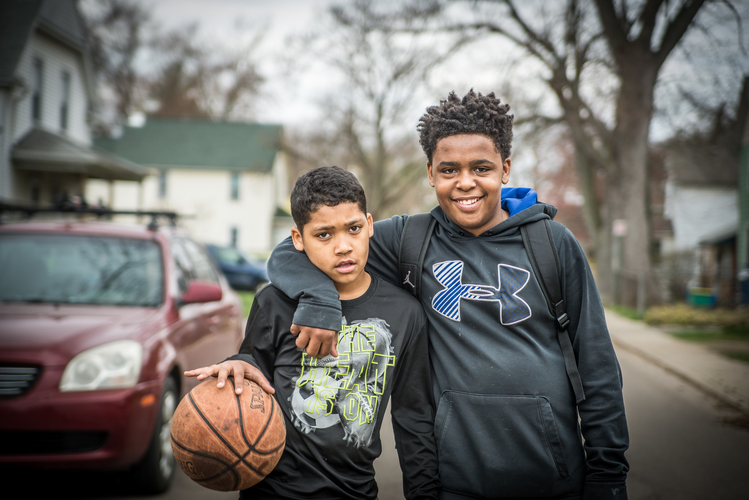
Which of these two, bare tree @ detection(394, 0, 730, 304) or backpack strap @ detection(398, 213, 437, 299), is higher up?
bare tree @ detection(394, 0, 730, 304)

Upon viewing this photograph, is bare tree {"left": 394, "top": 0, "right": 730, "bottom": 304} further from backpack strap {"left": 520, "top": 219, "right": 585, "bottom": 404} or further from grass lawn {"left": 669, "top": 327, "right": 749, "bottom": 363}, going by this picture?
backpack strap {"left": 520, "top": 219, "right": 585, "bottom": 404}

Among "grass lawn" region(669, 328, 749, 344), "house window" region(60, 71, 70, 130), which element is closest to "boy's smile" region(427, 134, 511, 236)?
"grass lawn" region(669, 328, 749, 344)

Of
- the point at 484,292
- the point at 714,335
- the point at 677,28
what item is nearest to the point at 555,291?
the point at 484,292

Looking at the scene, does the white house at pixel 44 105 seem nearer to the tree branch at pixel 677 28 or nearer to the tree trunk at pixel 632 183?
the tree trunk at pixel 632 183

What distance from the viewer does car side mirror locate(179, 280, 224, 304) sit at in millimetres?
4820

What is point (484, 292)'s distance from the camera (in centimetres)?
227

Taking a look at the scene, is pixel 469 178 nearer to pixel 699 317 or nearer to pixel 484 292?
pixel 484 292

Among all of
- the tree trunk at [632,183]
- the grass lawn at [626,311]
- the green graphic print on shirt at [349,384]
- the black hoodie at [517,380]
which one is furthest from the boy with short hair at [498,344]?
the tree trunk at [632,183]

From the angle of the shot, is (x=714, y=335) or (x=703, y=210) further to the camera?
(x=703, y=210)

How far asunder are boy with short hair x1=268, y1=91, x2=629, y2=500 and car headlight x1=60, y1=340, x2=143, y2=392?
2051 mm

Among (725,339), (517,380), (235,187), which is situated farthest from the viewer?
(235,187)

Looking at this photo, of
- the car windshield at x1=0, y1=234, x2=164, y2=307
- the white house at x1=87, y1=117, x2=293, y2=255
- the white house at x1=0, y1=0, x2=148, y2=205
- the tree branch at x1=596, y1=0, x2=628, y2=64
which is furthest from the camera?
the white house at x1=87, y1=117, x2=293, y2=255

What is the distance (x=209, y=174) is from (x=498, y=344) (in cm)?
3859

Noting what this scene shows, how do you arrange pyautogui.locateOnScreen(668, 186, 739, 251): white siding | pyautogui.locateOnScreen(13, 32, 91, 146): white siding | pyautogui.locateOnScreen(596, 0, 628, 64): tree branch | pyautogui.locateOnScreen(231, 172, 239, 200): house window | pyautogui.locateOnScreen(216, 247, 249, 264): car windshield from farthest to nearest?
pyautogui.locateOnScreen(231, 172, 239, 200): house window, pyautogui.locateOnScreen(668, 186, 739, 251): white siding, pyautogui.locateOnScreen(216, 247, 249, 264): car windshield, pyautogui.locateOnScreen(13, 32, 91, 146): white siding, pyautogui.locateOnScreen(596, 0, 628, 64): tree branch
